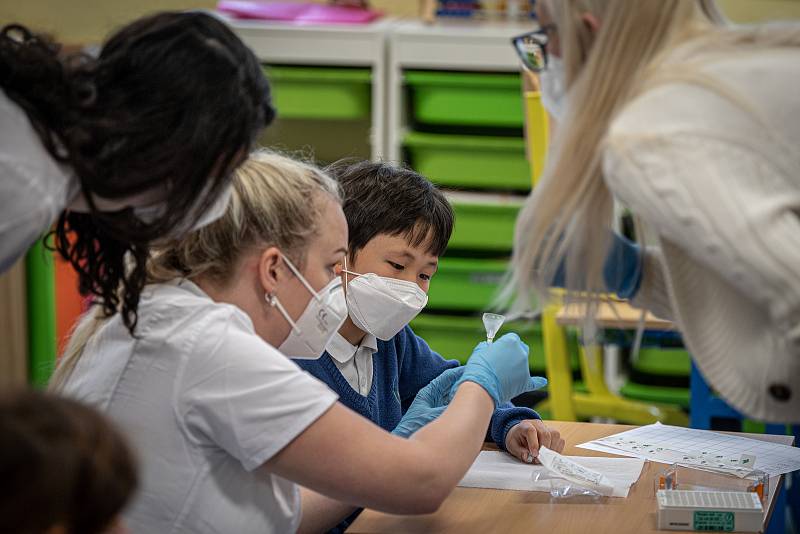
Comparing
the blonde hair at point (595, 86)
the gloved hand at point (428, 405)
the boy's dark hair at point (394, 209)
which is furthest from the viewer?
the boy's dark hair at point (394, 209)

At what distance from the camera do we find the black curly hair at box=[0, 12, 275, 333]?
41.1 inches

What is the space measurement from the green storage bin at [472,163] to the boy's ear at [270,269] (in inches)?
87.7

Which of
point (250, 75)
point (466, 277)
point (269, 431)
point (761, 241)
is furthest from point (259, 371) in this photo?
point (466, 277)

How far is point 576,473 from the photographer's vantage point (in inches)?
56.4

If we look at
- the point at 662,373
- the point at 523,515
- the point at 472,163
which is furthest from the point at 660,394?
the point at 523,515

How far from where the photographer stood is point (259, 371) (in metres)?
1.17

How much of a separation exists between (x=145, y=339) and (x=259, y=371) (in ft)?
0.51

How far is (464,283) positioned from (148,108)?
8.58ft

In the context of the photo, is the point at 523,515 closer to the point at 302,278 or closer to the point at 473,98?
the point at 302,278

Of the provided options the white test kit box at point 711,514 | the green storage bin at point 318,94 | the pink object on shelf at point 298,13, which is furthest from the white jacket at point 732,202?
the pink object on shelf at point 298,13

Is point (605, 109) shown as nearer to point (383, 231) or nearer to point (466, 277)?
point (383, 231)

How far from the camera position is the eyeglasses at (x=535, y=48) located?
1119 millimetres

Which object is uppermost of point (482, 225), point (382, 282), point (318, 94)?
point (382, 282)

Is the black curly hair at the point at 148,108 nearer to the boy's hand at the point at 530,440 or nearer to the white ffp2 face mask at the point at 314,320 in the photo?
the white ffp2 face mask at the point at 314,320
